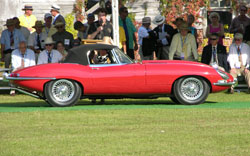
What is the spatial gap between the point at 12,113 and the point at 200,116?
11.5 ft

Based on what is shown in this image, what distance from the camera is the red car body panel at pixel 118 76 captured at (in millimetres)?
13273

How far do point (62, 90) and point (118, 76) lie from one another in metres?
1.15

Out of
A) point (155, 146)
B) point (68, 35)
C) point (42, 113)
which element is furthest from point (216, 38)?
point (155, 146)

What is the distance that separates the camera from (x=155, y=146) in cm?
839

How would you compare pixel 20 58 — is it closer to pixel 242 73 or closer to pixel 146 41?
pixel 146 41

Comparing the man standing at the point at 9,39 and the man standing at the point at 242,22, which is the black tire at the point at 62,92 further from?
the man standing at the point at 242,22

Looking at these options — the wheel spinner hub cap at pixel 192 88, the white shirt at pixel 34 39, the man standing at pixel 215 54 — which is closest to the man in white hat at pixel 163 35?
the man standing at pixel 215 54

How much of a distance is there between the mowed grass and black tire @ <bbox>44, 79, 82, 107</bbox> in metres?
0.24

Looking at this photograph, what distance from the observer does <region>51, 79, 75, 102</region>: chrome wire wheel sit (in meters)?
13.3

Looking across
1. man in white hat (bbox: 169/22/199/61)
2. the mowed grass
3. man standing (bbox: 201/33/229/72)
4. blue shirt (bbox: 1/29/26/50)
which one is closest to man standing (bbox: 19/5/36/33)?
blue shirt (bbox: 1/29/26/50)

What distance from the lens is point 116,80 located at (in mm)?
13312

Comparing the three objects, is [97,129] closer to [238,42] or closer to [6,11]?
[238,42]

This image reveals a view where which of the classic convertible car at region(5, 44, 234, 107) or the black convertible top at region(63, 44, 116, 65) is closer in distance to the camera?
the classic convertible car at region(5, 44, 234, 107)

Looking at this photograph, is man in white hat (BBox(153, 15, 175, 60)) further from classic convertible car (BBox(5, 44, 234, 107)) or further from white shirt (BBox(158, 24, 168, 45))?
classic convertible car (BBox(5, 44, 234, 107))
